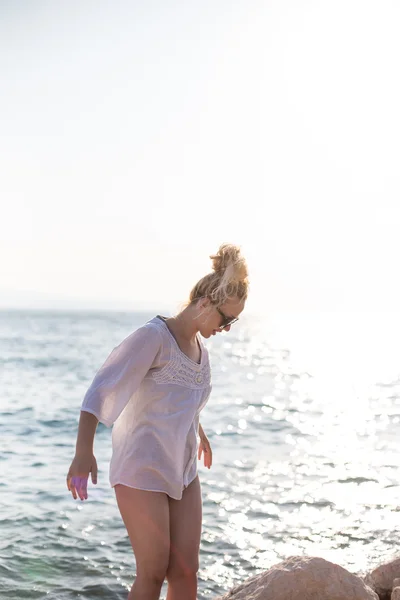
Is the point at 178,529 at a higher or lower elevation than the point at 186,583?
higher

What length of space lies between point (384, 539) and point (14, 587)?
396 centimetres

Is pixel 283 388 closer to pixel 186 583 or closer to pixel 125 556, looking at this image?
pixel 125 556

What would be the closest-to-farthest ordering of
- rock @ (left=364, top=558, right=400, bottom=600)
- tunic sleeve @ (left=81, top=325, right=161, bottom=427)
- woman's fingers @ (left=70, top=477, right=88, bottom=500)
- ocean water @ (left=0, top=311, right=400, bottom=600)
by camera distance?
woman's fingers @ (left=70, top=477, right=88, bottom=500), tunic sleeve @ (left=81, top=325, right=161, bottom=427), rock @ (left=364, top=558, right=400, bottom=600), ocean water @ (left=0, top=311, right=400, bottom=600)

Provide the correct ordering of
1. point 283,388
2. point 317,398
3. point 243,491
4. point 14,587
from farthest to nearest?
point 283,388 → point 317,398 → point 243,491 → point 14,587

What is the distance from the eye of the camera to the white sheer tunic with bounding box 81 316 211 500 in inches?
153

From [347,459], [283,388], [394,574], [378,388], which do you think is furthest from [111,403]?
[378,388]

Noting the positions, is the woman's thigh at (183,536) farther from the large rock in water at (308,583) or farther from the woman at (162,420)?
the large rock in water at (308,583)

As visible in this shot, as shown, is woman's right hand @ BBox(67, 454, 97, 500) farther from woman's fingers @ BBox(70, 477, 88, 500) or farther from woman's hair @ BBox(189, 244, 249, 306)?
woman's hair @ BBox(189, 244, 249, 306)

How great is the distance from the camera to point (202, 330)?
4.20m

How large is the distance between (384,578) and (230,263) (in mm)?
2549

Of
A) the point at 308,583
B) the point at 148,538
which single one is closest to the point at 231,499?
the point at 308,583

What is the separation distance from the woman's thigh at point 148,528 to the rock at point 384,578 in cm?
183

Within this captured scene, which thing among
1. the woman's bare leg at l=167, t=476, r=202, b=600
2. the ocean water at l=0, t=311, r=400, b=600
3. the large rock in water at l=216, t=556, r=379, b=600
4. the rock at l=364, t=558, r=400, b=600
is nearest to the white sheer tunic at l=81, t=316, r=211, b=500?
the woman's bare leg at l=167, t=476, r=202, b=600

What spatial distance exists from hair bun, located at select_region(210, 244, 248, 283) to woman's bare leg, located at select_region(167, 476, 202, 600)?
47.7 inches
